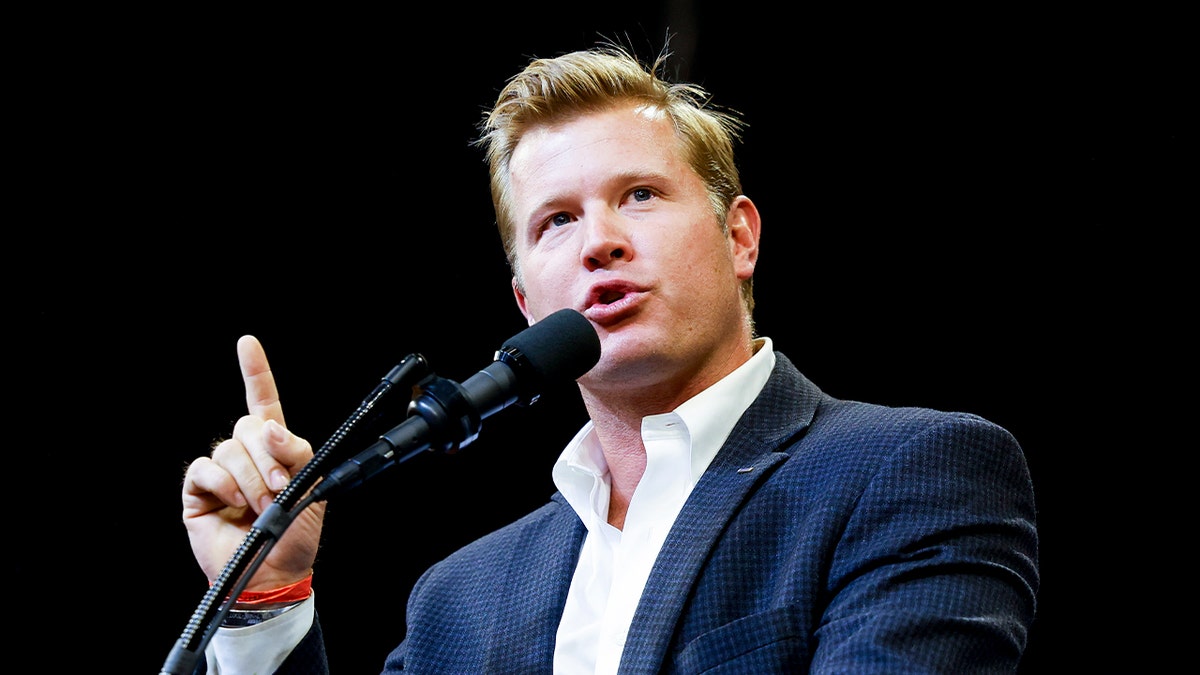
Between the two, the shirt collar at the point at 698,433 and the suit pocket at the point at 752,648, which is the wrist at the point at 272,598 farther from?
the suit pocket at the point at 752,648

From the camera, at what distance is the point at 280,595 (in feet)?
6.48

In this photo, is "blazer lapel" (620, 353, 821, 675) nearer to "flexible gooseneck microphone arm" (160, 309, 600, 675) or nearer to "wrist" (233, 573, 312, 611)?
"flexible gooseneck microphone arm" (160, 309, 600, 675)

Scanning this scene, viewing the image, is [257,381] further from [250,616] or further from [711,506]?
[711,506]

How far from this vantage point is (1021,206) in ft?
10.1

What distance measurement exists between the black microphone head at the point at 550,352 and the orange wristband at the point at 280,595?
29.3 inches

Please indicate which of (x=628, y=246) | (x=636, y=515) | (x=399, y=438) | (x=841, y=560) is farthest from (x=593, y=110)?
(x=399, y=438)

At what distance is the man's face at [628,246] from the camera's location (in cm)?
206

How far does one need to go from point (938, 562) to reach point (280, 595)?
1131 mm

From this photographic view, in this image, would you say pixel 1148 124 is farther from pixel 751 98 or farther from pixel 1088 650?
pixel 1088 650

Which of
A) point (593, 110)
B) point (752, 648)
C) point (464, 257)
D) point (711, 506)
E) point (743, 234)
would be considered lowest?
point (752, 648)

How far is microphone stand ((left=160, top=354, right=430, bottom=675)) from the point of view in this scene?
1.15 metres

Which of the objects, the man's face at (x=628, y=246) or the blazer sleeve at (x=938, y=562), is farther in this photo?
the man's face at (x=628, y=246)

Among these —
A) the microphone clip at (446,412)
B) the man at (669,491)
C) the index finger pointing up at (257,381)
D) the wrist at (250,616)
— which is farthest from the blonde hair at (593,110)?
the microphone clip at (446,412)

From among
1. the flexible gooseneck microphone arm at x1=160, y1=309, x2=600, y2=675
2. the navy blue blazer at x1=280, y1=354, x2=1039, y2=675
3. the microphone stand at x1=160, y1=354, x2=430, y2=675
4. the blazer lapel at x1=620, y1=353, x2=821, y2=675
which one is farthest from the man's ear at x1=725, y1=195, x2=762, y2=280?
the microphone stand at x1=160, y1=354, x2=430, y2=675
